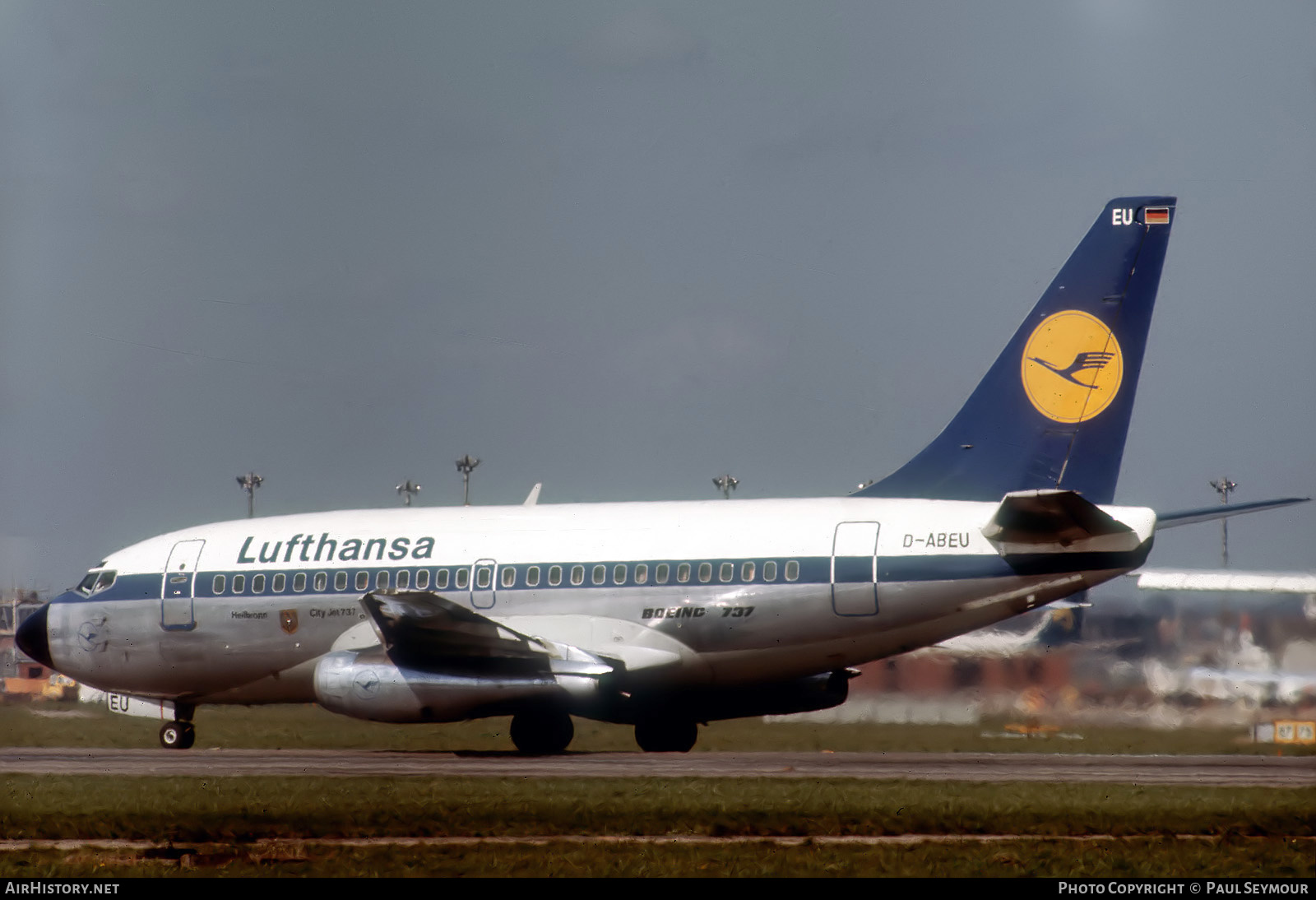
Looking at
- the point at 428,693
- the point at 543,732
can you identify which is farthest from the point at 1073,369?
the point at 428,693

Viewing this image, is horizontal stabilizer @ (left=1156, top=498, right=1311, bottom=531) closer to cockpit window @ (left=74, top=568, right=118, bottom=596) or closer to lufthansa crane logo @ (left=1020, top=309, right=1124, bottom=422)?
lufthansa crane logo @ (left=1020, top=309, right=1124, bottom=422)

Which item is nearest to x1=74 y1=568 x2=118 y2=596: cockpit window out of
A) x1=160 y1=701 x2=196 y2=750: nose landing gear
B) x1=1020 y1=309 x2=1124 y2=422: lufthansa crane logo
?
x1=160 y1=701 x2=196 y2=750: nose landing gear

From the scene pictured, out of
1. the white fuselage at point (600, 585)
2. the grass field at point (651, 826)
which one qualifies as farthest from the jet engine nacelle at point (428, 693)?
the grass field at point (651, 826)

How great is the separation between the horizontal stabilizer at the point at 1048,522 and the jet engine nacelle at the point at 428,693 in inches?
284

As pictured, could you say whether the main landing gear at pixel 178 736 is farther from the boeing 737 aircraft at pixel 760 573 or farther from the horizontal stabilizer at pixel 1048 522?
the horizontal stabilizer at pixel 1048 522

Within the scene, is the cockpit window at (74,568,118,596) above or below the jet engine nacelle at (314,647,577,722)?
above

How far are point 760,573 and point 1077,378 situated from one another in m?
5.86

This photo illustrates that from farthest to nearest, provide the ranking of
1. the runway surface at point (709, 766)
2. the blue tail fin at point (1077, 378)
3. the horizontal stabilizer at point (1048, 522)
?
the blue tail fin at point (1077, 378)
the horizontal stabilizer at point (1048, 522)
the runway surface at point (709, 766)

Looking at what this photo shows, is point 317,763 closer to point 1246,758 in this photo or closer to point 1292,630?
point 1246,758

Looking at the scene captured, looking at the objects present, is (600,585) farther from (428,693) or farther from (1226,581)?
(1226,581)

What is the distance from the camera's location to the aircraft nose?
3114cm

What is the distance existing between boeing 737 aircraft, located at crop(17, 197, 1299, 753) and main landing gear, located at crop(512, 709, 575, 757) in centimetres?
4

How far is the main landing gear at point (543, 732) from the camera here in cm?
2648
